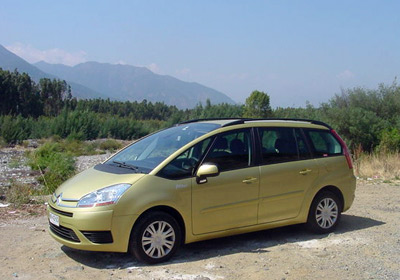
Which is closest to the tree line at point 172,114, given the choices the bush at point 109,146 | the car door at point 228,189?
the bush at point 109,146

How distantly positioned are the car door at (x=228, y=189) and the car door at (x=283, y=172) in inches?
7.2

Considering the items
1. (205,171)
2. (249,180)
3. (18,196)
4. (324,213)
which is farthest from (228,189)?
(18,196)

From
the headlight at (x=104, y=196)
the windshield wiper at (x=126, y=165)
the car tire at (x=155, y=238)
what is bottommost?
the car tire at (x=155, y=238)

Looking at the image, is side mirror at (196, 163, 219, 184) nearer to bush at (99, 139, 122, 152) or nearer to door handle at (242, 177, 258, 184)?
door handle at (242, 177, 258, 184)

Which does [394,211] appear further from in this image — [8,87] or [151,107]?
[151,107]

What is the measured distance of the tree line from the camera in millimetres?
21641

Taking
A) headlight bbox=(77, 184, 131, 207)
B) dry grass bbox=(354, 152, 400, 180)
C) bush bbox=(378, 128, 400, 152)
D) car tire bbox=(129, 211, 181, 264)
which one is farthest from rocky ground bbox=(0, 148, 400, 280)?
bush bbox=(378, 128, 400, 152)

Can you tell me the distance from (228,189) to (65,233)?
7.06 feet

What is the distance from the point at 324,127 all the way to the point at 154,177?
10.7 ft

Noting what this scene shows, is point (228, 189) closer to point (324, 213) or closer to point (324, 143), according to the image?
point (324, 213)

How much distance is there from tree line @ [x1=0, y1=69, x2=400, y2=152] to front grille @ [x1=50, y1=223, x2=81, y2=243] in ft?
51.4

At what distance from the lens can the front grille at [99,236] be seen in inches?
216

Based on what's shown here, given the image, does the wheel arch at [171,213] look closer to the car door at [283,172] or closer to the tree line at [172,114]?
the car door at [283,172]

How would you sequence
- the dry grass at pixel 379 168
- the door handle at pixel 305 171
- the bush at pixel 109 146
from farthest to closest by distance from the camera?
the bush at pixel 109 146, the dry grass at pixel 379 168, the door handle at pixel 305 171
